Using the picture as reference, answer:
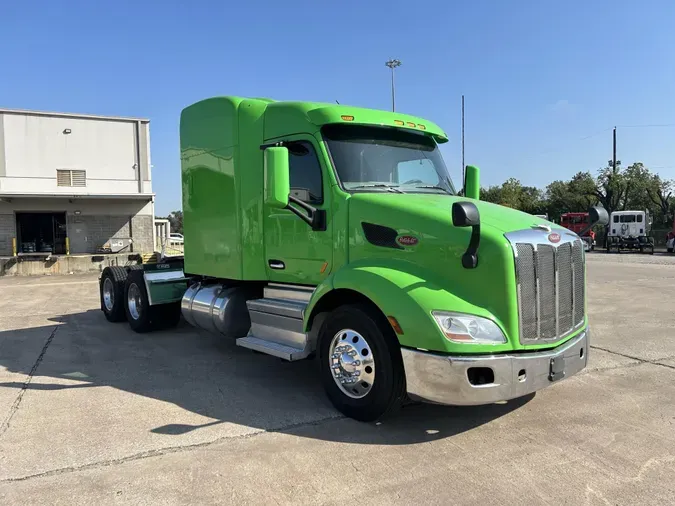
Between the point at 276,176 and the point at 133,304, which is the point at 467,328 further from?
the point at 133,304

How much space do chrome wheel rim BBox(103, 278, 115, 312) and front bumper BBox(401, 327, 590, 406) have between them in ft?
23.6

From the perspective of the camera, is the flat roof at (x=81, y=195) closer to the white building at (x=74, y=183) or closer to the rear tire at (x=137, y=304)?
the white building at (x=74, y=183)

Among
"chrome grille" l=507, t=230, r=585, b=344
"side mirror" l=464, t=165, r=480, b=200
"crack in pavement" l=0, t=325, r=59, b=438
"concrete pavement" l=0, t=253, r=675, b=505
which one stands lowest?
"concrete pavement" l=0, t=253, r=675, b=505

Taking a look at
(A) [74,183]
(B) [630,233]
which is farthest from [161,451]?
(B) [630,233]

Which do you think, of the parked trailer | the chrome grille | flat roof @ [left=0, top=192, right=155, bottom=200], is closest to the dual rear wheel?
the chrome grille

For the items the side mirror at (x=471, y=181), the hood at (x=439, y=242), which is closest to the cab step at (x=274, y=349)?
the hood at (x=439, y=242)

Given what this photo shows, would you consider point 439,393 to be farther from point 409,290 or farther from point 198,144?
point 198,144

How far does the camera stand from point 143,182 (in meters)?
28.0

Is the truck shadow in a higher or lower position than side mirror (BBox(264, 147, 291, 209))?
lower

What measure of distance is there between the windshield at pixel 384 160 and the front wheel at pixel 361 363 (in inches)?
51.8

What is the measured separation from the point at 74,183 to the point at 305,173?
25.7 m

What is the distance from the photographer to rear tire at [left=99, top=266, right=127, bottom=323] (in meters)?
9.20

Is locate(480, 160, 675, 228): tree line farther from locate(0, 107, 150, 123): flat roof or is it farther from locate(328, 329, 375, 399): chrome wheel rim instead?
locate(328, 329, 375, 399): chrome wheel rim

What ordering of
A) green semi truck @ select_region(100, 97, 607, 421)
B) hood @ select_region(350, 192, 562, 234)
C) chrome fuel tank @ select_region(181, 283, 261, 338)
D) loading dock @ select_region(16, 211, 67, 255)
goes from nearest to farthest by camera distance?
green semi truck @ select_region(100, 97, 607, 421), hood @ select_region(350, 192, 562, 234), chrome fuel tank @ select_region(181, 283, 261, 338), loading dock @ select_region(16, 211, 67, 255)
